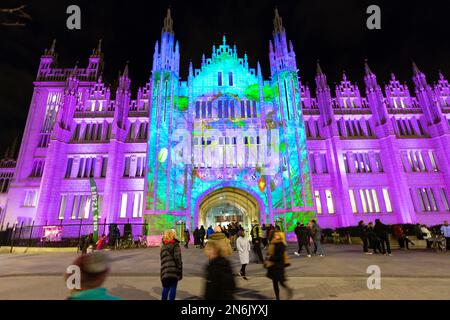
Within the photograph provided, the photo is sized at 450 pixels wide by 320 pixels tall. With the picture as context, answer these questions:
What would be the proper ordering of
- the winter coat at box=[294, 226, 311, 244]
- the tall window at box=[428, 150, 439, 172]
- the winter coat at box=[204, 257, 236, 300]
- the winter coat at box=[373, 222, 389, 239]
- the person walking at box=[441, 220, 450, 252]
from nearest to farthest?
the winter coat at box=[204, 257, 236, 300] → the winter coat at box=[373, 222, 389, 239] → the winter coat at box=[294, 226, 311, 244] → the person walking at box=[441, 220, 450, 252] → the tall window at box=[428, 150, 439, 172]

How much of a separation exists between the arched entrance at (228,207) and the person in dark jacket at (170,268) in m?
24.0

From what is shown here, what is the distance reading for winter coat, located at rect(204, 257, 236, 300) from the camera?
4.37 metres

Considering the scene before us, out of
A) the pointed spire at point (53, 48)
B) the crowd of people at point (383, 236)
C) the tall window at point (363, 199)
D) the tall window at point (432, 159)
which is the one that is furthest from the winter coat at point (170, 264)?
the pointed spire at point (53, 48)

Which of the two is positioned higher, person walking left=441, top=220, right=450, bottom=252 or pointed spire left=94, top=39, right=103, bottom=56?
pointed spire left=94, top=39, right=103, bottom=56

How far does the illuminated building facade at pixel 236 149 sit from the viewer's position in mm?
28094

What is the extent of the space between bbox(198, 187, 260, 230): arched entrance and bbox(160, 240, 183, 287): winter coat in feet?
78.7

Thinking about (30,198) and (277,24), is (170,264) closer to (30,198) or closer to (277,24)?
(30,198)

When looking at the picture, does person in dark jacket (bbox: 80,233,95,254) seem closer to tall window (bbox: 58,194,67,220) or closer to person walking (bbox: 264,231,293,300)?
tall window (bbox: 58,194,67,220)

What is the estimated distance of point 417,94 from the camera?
34.5m

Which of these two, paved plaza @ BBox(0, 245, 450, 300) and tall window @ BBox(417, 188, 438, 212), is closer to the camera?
paved plaza @ BBox(0, 245, 450, 300)

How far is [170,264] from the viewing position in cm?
527

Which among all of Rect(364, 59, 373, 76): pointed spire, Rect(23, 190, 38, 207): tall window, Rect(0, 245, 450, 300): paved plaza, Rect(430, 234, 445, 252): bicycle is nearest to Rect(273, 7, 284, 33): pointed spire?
Rect(364, 59, 373, 76): pointed spire

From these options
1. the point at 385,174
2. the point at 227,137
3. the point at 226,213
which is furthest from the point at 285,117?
the point at 226,213

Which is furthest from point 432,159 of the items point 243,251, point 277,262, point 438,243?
point 277,262
